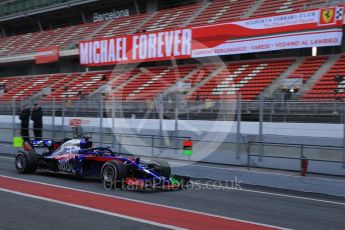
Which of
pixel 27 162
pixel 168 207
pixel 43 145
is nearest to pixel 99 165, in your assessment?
pixel 27 162

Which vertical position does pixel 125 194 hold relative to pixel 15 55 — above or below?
below

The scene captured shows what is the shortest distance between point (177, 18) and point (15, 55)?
54.8 ft

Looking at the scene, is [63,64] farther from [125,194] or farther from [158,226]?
[158,226]

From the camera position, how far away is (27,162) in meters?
11.6

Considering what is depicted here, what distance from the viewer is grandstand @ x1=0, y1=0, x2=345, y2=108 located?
22.7m

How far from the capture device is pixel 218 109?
15.7 meters

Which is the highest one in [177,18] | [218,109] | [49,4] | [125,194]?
[49,4]

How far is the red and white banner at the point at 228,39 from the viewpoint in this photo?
22.2m

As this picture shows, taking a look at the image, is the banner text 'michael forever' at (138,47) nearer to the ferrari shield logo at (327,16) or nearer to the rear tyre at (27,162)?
the ferrari shield logo at (327,16)

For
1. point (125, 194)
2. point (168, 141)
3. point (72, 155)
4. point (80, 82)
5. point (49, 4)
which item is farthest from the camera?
point (49, 4)

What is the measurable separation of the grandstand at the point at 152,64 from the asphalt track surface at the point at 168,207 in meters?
7.07

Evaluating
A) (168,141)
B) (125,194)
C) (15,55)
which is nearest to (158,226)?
(125,194)

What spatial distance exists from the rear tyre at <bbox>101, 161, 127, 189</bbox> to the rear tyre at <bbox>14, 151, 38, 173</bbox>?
264 centimetres

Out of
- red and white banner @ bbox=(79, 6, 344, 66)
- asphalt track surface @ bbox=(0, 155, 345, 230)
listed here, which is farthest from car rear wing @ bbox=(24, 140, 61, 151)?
red and white banner @ bbox=(79, 6, 344, 66)
